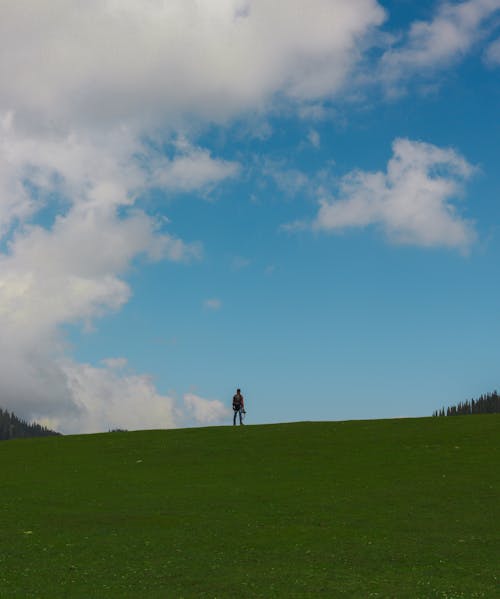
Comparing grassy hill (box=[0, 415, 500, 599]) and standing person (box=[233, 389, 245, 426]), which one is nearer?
grassy hill (box=[0, 415, 500, 599])

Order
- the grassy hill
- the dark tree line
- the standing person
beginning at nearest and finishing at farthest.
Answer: the grassy hill, the standing person, the dark tree line

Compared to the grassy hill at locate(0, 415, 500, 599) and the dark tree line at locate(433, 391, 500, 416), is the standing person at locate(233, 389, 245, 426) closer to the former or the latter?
the grassy hill at locate(0, 415, 500, 599)

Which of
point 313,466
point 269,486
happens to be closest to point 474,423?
point 313,466

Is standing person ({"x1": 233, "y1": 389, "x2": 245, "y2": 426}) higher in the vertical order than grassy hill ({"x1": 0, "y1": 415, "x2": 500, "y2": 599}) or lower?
higher

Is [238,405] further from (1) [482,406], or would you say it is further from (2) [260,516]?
(1) [482,406]

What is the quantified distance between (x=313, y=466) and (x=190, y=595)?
64.6ft

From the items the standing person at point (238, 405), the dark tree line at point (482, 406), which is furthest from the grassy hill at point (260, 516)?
the dark tree line at point (482, 406)

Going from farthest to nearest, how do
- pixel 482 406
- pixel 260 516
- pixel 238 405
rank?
1. pixel 482 406
2. pixel 238 405
3. pixel 260 516

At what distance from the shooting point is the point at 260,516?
2466 centimetres

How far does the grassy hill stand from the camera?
56.0 feet

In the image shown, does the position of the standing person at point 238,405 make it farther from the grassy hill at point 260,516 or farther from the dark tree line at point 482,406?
the dark tree line at point 482,406

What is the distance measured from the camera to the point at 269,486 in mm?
30312

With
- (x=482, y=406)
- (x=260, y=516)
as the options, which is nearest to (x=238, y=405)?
(x=260, y=516)

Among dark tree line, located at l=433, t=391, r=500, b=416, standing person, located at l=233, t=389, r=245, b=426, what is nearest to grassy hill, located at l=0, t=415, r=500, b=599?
standing person, located at l=233, t=389, r=245, b=426
